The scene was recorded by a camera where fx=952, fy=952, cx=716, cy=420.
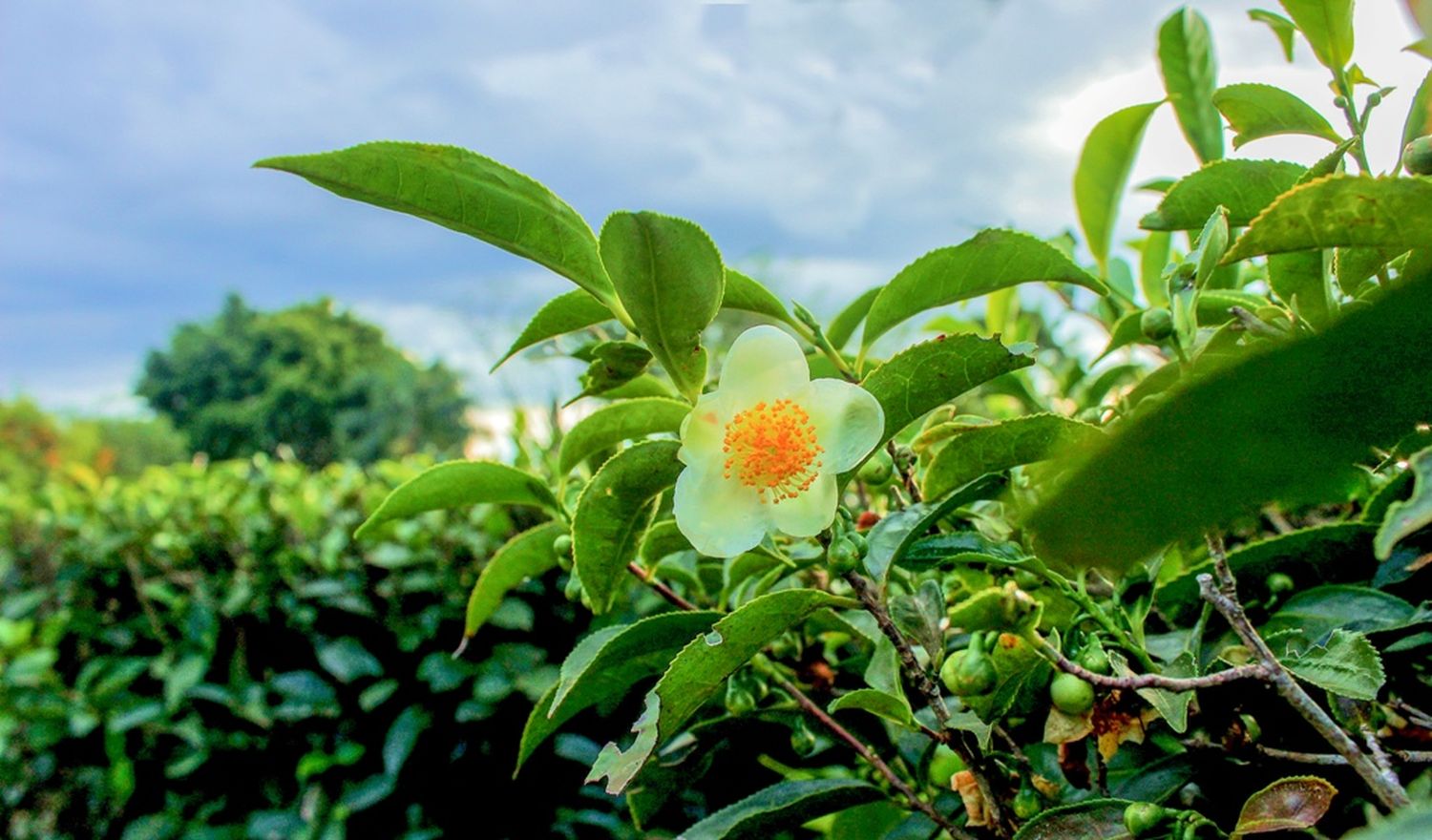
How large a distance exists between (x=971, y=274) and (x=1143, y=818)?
1.27 feet

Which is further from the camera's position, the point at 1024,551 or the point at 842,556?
the point at 1024,551

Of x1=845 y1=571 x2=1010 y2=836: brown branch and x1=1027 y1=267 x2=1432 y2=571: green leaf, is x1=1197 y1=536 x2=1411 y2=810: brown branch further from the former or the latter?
x1=1027 y1=267 x2=1432 y2=571: green leaf

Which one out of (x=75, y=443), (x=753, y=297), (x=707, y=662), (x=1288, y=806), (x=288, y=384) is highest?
(x=288, y=384)

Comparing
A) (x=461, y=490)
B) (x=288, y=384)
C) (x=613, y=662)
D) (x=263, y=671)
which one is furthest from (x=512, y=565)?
(x=288, y=384)

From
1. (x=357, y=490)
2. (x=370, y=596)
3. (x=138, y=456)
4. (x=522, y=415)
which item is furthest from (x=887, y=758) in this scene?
(x=138, y=456)

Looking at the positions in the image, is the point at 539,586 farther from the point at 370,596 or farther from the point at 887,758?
the point at 887,758

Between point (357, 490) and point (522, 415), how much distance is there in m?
1.10

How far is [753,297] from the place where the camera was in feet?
2.30

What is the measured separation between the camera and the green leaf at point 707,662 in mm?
566

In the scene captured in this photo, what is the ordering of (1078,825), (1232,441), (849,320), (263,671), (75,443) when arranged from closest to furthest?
(1232,441) < (1078,825) < (849,320) < (263,671) < (75,443)

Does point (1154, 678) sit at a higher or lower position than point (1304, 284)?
lower

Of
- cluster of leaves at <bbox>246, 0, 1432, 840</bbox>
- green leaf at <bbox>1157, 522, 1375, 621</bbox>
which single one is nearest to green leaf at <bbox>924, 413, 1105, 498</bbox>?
cluster of leaves at <bbox>246, 0, 1432, 840</bbox>

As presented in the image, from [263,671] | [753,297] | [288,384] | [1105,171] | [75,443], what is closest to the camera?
[753,297]

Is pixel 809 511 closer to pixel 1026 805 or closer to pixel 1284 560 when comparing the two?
pixel 1026 805
